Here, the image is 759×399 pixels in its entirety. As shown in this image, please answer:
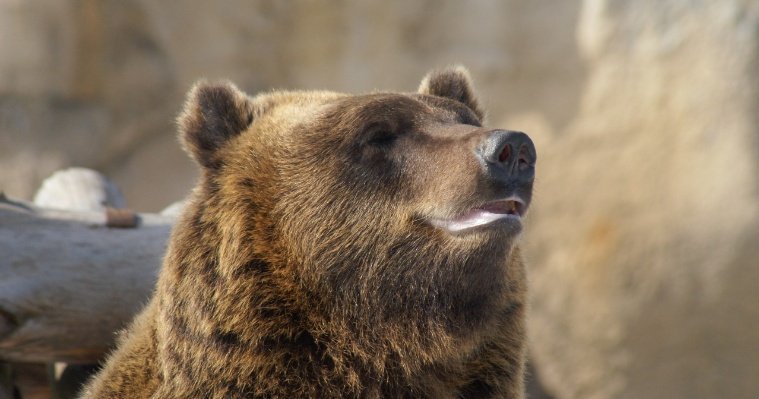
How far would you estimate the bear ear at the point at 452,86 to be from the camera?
4.11 meters

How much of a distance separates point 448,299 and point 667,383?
21.1ft

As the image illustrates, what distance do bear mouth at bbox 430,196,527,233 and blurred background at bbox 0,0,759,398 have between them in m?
5.59

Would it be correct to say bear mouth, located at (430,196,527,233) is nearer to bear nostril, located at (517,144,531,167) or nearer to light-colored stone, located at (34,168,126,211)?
bear nostril, located at (517,144,531,167)

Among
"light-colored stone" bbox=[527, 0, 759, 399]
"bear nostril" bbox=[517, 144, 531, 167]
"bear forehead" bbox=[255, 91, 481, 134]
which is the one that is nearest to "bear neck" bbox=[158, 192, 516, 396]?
Answer: "bear forehead" bbox=[255, 91, 481, 134]

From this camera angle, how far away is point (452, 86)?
13.5ft

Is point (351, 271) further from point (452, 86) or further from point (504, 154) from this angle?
point (452, 86)

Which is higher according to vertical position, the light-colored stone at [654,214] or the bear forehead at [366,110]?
the light-colored stone at [654,214]

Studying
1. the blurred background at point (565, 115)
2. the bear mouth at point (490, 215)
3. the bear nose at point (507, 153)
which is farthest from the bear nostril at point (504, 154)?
the blurred background at point (565, 115)

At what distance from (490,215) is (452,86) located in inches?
45.6

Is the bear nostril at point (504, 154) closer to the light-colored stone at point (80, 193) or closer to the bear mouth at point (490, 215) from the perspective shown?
→ the bear mouth at point (490, 215)

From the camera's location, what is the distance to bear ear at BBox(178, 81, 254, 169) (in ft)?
11.9

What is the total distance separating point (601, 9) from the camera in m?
8.84

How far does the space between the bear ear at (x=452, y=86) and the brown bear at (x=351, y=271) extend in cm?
59

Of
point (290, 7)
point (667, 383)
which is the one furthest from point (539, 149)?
point (290, 7)
